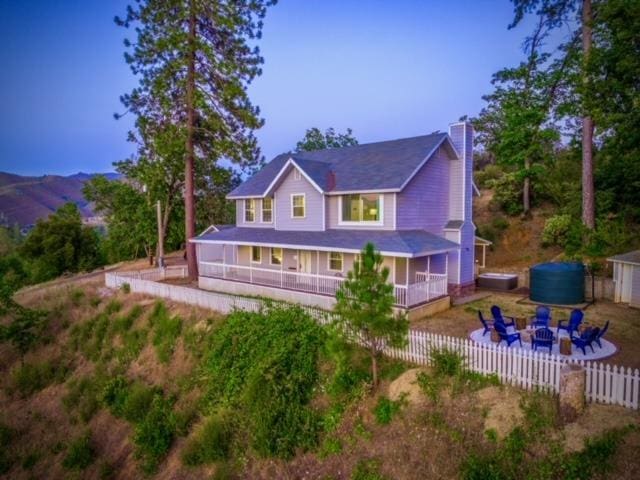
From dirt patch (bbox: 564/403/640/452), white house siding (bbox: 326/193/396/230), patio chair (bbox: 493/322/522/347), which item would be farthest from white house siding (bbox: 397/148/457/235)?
dirt patch (bbox: 564/403/640/452)

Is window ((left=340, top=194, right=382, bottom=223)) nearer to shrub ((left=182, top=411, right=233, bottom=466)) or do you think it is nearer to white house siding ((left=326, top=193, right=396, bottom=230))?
white house siding ((left=326, top=193, right=396, bottom=230))

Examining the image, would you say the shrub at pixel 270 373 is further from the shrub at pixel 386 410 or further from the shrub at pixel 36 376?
the shrub at pixel 36 376

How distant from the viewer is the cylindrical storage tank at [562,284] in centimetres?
1650

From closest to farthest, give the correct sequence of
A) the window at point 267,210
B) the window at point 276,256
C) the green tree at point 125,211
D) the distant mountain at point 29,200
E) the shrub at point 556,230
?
the window at point 276,256 → the window at point 267,210 → the shrub at point 556,230 → the green tree at point 125,211 → the distant mountain at point 29,200

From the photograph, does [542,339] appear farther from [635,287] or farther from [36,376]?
[36,376]

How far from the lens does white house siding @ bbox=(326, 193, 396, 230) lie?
59.4ft

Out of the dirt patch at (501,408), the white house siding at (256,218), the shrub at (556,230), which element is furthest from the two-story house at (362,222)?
the shrub at (556,230)

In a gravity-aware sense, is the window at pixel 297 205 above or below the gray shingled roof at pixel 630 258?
above

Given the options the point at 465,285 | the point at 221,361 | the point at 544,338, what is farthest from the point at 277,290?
the point at 544,338

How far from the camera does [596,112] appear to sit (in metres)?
13.3

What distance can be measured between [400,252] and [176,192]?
82.8 ft

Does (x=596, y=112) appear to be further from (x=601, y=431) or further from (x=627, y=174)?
(x=627, y=174)

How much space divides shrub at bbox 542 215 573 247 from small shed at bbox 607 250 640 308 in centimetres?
912

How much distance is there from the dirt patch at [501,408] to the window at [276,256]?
14449 millimetres
